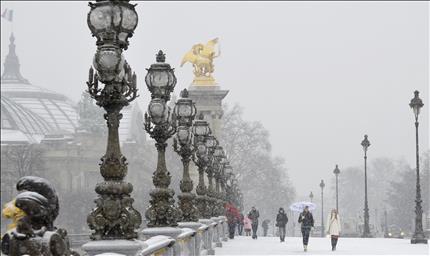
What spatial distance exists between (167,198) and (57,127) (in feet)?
557

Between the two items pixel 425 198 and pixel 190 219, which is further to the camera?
pixel 425 198

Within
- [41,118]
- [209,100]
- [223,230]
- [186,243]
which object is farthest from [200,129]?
[41,118]

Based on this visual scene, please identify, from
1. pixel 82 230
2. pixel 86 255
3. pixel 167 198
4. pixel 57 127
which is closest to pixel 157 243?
pixel 167 198

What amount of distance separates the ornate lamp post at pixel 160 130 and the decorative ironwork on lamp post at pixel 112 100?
19.6ft

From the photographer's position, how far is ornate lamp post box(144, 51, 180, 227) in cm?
1681

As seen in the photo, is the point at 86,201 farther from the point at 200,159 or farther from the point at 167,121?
the point at 167,121

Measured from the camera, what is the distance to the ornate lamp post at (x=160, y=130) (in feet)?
55.2

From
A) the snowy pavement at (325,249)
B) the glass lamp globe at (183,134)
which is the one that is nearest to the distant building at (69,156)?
the snowy pavement at (325,249)

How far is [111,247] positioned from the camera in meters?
9.95

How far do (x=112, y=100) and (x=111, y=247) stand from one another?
1.84 metres

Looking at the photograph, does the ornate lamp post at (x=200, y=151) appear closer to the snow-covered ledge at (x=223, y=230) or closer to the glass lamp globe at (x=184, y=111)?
the glass lamp globe at (x=184, y=111)

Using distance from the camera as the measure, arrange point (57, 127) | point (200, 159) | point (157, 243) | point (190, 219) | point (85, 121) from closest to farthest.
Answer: point (157, 243), point (190, 219), point (200, 159), point (85, 121), point (57, 127)

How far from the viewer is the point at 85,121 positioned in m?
126

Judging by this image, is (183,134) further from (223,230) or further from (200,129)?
(223,230)
